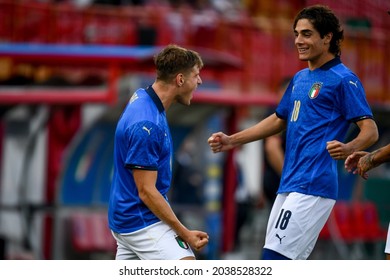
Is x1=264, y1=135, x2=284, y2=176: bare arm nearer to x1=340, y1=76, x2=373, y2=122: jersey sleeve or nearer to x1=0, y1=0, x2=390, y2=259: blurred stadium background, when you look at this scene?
x1=0, y1=0, x2=390, y2=259: blurred stadium background

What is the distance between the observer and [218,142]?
28.8ft

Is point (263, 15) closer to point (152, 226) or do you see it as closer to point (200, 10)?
point (200, 10)

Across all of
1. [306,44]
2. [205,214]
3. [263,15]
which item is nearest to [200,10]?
[263,15]

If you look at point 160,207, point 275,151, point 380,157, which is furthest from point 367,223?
point 160,207

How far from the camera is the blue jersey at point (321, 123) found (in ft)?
27.0

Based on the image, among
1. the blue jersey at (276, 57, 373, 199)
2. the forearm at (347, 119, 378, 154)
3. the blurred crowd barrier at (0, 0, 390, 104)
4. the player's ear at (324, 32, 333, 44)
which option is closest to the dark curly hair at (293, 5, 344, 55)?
the player's ear at (324, 32, 333, 44)

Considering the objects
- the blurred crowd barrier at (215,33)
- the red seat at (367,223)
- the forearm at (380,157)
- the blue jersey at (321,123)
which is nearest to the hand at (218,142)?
the blue jersey at (321,123)

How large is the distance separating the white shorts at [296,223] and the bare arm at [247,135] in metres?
0.60

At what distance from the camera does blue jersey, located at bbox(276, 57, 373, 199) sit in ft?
27.0

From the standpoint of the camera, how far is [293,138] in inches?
330

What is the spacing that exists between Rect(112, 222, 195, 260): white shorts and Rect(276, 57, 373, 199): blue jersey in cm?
79

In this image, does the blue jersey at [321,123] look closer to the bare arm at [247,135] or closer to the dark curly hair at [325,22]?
the dark curly hair at [325,22]

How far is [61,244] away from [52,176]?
83cm
